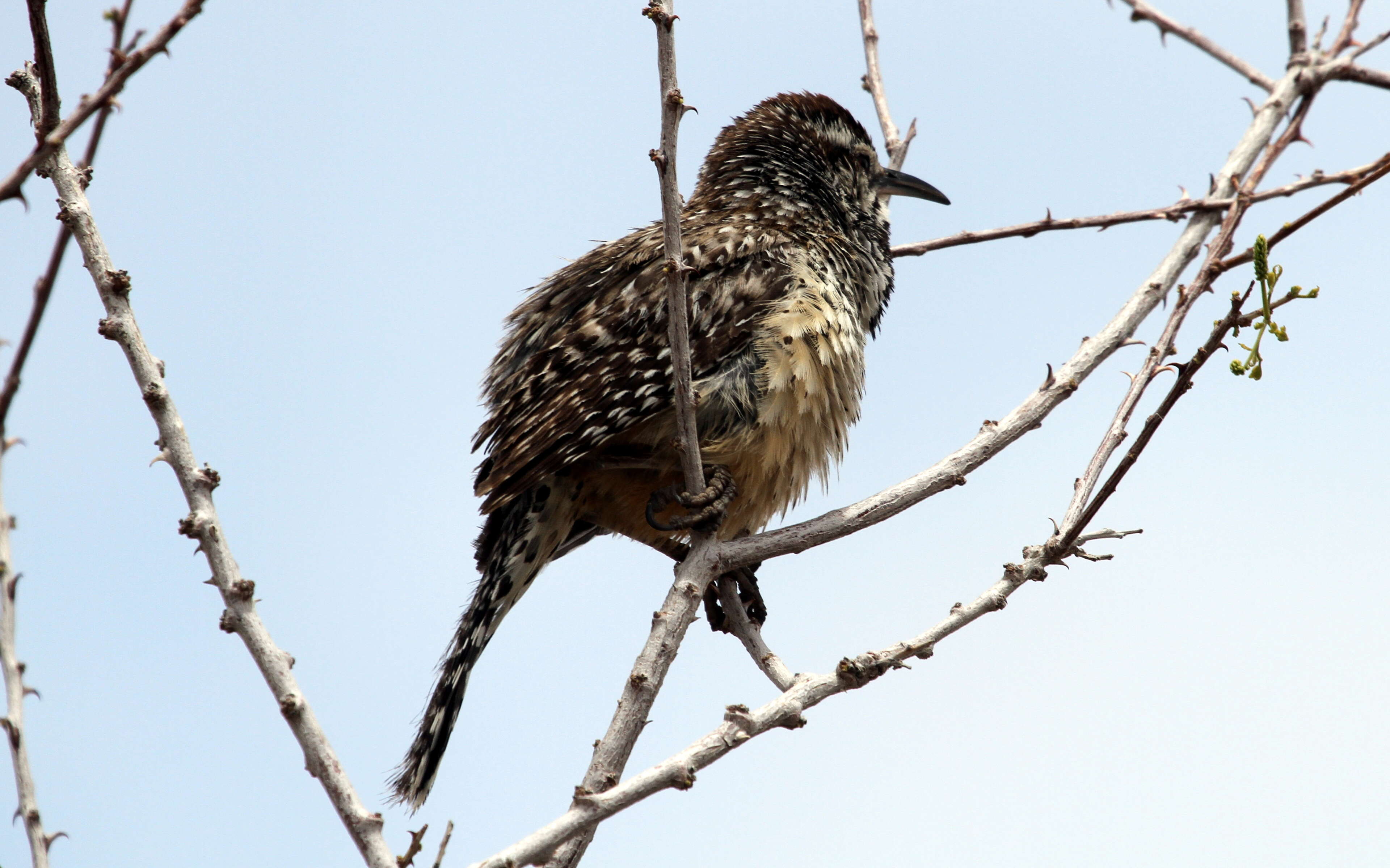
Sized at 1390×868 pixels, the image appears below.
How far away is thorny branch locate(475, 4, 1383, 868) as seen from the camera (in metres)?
2.71

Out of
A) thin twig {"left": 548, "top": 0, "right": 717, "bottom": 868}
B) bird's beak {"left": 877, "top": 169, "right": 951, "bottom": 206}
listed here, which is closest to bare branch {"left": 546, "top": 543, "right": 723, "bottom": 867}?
thin twig {"left": 548, "top": 0, "right": 717, "bottom": 868}

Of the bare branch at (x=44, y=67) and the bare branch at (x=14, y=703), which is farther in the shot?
the bare branch at (x=14, y=703)

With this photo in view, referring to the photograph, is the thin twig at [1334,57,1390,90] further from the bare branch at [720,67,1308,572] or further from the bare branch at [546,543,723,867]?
the bare branch at [546,543,723,867]

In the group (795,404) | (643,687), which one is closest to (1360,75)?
(795,404)

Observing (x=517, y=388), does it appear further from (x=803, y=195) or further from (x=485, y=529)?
(x=803, y=195)

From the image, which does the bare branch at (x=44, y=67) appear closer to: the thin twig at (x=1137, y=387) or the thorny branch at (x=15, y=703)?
the thorny branch at (x=15, y=703)

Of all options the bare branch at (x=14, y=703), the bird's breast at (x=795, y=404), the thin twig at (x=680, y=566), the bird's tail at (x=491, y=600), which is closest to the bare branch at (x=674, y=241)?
the thin twig at (x=680, y=566)

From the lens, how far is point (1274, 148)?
12.0ft

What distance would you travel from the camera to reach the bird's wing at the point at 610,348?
4230 millimetres

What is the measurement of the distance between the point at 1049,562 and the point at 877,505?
57 cm

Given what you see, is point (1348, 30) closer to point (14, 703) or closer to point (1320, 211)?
point (1320, 211)

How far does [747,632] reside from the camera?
3.93 meters

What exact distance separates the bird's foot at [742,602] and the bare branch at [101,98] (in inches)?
101

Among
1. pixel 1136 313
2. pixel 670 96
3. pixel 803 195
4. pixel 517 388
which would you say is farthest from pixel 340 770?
pixel 803 195
